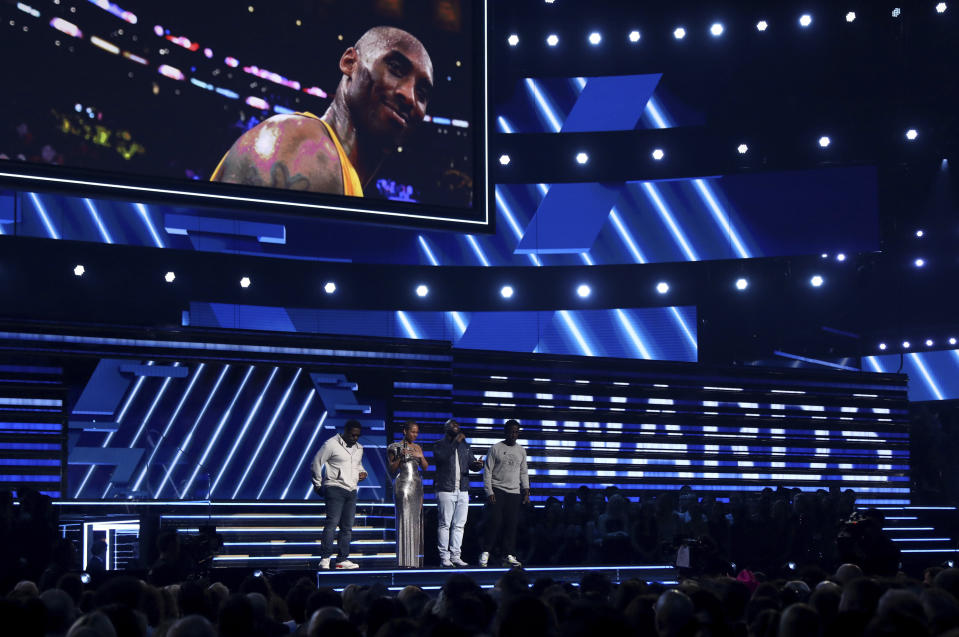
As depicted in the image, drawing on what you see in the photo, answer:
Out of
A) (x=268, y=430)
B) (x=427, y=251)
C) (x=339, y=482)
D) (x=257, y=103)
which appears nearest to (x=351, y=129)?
(x=257, y=103)

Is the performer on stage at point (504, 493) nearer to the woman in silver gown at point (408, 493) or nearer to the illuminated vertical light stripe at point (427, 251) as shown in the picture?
the woman in silver gown at point (408, 493)

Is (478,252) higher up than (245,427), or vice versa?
(478,252)

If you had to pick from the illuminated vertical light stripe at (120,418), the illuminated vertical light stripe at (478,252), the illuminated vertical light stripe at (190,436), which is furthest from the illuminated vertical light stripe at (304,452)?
the illuminated vertical light stripe at (478,252)

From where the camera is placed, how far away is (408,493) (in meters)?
12.7

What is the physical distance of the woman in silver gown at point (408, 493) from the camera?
41.4ft

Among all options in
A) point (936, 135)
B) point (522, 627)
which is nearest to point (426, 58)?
point (936, 135)

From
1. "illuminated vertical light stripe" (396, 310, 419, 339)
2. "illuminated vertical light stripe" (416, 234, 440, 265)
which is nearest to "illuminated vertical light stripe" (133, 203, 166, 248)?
"illuminated vertical light stripe" (396, 310, 419, 339)

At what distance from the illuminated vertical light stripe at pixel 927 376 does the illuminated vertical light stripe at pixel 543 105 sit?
995 cm

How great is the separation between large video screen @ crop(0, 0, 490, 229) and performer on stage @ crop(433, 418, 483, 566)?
3.64m

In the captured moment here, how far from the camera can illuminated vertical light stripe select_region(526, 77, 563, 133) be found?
24391 millimetres

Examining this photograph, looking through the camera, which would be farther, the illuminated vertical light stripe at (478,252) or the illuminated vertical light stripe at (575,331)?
the illuminated vertical light stripe at (575,331)

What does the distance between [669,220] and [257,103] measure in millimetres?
11459

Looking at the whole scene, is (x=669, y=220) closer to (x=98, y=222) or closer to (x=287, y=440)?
(x=287, y=440)

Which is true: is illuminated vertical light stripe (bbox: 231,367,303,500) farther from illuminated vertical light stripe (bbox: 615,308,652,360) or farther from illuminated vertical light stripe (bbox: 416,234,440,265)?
illuminated vertical light stripe (bbox: 615,308,652,360)
